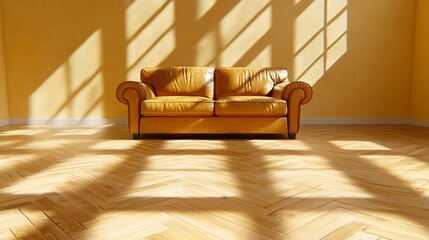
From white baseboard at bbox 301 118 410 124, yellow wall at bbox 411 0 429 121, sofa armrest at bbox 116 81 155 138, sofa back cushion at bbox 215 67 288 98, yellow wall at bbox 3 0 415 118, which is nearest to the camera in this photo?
sofa armrest at bbox 116 81 155 138

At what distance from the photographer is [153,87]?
14.6 ft

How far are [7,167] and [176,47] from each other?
10.2 feet

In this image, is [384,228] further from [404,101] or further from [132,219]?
[404,101]

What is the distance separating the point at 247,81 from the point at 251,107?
Result: 82 centimetres

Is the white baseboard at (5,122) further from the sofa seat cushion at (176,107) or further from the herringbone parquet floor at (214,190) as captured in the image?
the sofa seat cushion at (176,107)

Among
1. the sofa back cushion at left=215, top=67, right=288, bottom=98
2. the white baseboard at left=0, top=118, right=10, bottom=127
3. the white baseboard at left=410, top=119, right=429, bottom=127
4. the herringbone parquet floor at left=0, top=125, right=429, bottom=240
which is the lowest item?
the herringbone parquet floor at left=0, top=125, right=429, bottom=240

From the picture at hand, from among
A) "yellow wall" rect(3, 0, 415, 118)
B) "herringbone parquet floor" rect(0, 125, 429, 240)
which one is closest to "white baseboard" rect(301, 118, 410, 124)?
"yellow wall" rect(3, 0, 415, 118)

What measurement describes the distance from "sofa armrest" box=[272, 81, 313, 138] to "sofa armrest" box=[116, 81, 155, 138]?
1609 millimetres

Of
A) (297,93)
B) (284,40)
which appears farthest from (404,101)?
(297,93)

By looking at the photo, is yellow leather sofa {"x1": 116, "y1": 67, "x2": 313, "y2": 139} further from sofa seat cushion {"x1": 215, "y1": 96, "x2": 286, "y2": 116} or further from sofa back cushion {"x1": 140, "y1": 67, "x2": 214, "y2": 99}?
sofa back cushion {"x1": 140, "y1": 67, "x2": 214, "y2": 99}

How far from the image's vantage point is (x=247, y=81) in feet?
14.5

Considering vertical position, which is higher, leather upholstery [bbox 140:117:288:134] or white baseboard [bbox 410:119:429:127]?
leather upholstery [bbox 140:117:288:134]

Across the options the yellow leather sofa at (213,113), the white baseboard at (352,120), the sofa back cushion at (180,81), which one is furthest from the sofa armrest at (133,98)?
the white baseboard at (352,120)

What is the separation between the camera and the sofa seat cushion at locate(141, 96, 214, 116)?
371cm
